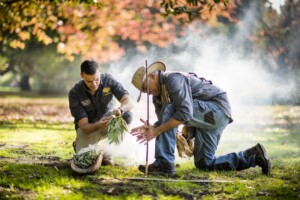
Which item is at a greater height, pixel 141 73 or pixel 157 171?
pixel 141 73

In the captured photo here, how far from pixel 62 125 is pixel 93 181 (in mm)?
6132

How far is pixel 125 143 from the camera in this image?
7.29 m

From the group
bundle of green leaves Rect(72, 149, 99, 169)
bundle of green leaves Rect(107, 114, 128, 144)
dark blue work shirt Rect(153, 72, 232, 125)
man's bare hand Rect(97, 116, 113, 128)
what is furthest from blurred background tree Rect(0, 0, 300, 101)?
dark blue work shirt Rect(153, 72, 232, 125)

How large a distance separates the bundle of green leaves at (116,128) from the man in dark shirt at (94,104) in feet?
0.27

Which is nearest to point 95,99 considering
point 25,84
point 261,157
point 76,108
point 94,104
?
point 94,104

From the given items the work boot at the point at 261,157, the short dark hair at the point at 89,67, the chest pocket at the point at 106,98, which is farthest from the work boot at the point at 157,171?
the short dark hair at the point at 89,67

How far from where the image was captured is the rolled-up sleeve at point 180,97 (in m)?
5.07

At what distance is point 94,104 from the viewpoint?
241 inches

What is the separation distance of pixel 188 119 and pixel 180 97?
0.27m

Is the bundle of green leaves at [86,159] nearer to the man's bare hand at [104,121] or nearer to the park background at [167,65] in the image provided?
the park background at [167,65]

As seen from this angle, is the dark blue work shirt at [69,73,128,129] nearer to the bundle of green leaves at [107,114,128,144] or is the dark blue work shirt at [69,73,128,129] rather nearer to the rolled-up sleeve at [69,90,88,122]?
the rolled-up sleeve at [69,90,88,122]

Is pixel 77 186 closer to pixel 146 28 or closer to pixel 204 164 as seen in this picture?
pixel 204 164

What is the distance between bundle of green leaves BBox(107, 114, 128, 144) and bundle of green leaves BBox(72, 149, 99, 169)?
325mm

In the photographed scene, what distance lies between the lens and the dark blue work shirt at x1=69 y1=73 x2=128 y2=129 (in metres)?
5.93
